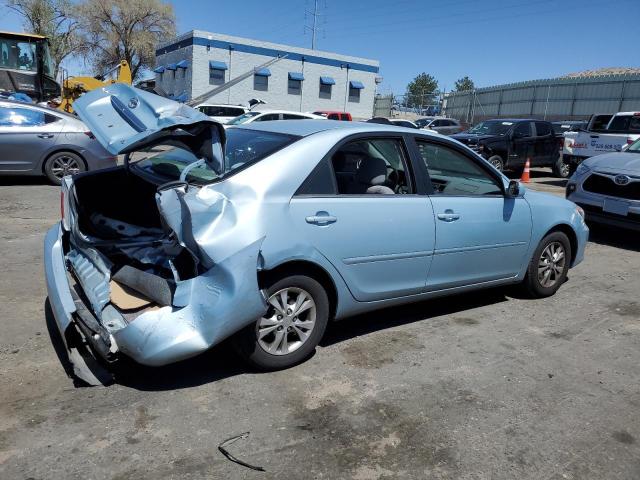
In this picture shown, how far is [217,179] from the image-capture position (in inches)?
131

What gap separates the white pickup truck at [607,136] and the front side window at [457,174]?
421 inches

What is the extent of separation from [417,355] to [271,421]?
1.36 metres

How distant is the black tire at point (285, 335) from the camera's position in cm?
340

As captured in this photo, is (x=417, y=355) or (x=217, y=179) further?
(x=417, y=355)

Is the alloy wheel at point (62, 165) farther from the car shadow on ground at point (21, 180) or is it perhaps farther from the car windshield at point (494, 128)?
the car windshield at point (494, 128)

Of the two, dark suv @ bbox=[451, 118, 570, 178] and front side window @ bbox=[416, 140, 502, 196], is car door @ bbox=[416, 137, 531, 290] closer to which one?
front side window @ bbox=[416, 140, 502, 196]

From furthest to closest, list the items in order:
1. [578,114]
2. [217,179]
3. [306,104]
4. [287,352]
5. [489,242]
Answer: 1. [306,104]
2. [578,114]
3. [489,242]
4. [287,352]
5. [217,179]

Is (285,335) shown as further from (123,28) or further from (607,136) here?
(123,28)

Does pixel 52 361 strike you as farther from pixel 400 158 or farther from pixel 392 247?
pixel 400 158

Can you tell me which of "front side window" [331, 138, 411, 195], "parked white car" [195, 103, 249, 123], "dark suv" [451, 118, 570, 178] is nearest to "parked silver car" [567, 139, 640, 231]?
"front side window" [331, 138, 411, 195]

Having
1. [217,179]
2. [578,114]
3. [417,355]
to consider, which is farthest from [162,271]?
[578,114]

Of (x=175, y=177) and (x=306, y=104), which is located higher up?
(x=306, y=104)

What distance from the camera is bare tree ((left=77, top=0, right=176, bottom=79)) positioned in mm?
40656

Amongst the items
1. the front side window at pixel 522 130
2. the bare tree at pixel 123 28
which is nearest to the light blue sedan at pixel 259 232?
the front side window at pixel 522 130
